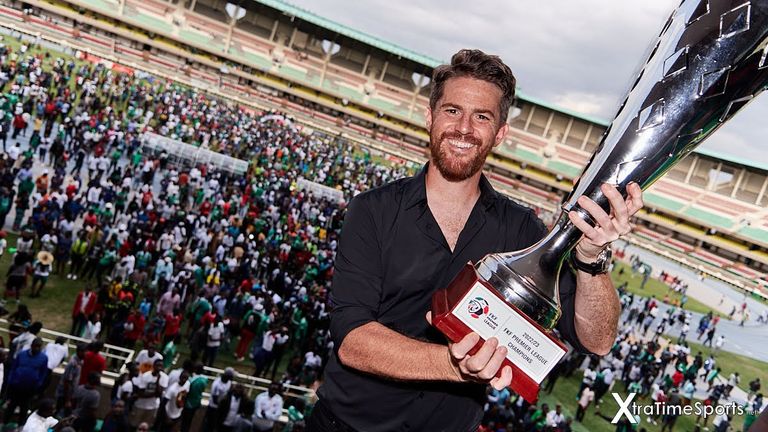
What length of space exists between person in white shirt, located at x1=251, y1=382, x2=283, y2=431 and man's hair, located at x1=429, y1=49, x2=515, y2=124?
6961mm

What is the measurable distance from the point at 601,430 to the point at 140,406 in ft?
38.4

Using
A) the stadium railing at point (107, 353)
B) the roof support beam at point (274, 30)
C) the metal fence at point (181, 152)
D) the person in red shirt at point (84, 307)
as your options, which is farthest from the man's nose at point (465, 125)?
the roof support beam at point (274, 30)

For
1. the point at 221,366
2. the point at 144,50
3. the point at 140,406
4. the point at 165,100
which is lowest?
the point at 221,366

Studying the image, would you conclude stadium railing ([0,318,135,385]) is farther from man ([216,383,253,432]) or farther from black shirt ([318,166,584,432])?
black shirt ([318,166,584,432])

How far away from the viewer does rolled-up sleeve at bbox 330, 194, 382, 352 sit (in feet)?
5.57

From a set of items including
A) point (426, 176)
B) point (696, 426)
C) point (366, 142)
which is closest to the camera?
point (426, 176)

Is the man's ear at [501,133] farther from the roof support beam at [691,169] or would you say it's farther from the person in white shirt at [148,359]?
the roof support beam at [691,169]

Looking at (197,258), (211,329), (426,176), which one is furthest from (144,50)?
(426,176)

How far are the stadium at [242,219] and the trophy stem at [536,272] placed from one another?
0.37m

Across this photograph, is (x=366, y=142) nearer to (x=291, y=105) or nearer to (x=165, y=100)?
(x=291, y=105)

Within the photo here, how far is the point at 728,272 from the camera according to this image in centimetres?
4191

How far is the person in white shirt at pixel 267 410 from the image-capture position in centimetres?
795

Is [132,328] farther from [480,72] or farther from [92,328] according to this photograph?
[480,72]

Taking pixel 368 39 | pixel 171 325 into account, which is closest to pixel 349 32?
pixel 368 39
